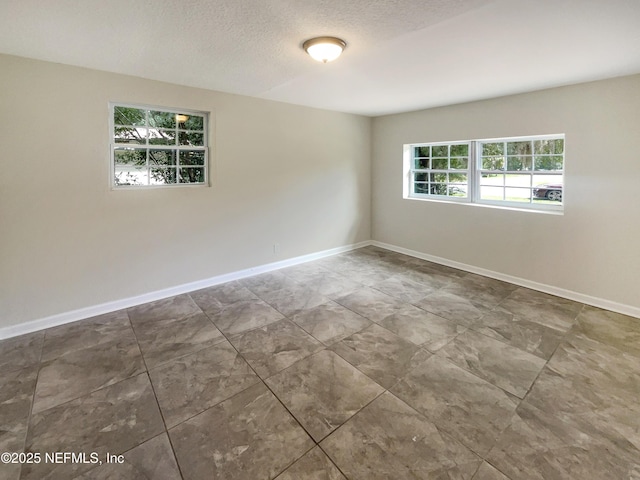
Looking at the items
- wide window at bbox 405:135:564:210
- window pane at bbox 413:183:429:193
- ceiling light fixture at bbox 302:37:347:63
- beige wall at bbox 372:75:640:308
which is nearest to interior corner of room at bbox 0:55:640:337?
beige wall at bbox 372:75:640:308

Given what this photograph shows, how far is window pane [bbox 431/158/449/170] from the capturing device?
5.09m

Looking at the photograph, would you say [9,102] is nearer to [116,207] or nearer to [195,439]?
[116,207]

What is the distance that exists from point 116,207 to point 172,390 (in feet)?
7.27

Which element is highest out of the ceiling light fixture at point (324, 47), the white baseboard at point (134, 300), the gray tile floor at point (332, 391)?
the ceiling light fixture at point (324, 47)

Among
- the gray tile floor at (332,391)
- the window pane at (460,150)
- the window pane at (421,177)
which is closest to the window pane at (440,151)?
the window pane at (460,150)

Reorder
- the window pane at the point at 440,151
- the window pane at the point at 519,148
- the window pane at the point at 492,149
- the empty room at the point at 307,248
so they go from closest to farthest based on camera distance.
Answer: the empty room at the point at 307,248, the window pane at the point at 519,148, the window pane at the point at 492,149, the window pane at the point at 440,151

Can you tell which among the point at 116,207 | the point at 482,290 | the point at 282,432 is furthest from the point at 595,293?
the point at 116,207

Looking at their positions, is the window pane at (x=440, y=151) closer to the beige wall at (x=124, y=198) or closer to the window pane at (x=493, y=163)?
the window pane at (x=493, y=163)

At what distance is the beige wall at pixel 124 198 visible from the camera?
9.36ft

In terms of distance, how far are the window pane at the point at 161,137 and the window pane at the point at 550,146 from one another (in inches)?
183

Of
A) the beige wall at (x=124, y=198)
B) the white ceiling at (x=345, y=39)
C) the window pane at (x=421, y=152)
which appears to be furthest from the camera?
the window pane at (x=421, y=152)

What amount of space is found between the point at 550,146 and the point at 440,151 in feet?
5.18

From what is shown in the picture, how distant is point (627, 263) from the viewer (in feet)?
10.8

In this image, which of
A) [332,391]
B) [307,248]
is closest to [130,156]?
[307,248]
